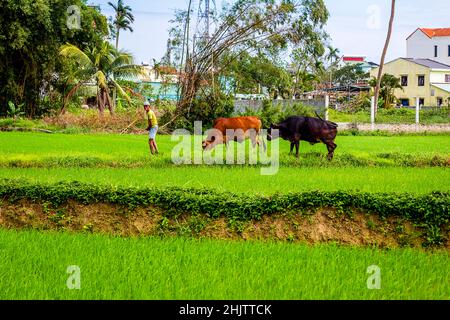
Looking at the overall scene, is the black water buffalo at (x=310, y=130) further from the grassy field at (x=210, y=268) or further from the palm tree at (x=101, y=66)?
the palm tree at (x=101, y=66)

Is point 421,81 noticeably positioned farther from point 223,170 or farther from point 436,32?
point 223,170

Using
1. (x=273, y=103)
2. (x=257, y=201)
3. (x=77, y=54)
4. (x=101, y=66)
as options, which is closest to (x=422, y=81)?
(x=273, y=103)

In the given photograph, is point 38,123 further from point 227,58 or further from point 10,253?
point 10,253

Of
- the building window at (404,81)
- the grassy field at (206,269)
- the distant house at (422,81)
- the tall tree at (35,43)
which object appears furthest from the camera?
the building window at (404,81)

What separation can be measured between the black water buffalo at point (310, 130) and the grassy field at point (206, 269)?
7297mm

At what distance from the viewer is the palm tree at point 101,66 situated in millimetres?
27797

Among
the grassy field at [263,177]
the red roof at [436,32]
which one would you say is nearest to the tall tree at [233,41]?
the grassy field at [263,177]

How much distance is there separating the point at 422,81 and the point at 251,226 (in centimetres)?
4107

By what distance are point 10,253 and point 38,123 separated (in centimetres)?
1903

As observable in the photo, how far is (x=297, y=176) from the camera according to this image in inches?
460

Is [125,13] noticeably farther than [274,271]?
Yes

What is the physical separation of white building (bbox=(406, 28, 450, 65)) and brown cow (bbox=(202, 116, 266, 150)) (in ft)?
142

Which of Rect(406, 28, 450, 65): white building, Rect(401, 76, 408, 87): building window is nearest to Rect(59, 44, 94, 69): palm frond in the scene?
Rect(401, 76, 408, 87): building window
